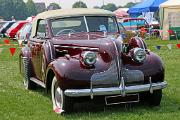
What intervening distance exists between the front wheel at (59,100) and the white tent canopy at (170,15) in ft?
70.2

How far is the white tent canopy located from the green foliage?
87578 millimetres

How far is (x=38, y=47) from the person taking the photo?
343 inches

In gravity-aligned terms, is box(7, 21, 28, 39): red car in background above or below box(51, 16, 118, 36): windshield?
below

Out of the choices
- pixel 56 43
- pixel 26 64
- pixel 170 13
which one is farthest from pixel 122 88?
pixel 170 13

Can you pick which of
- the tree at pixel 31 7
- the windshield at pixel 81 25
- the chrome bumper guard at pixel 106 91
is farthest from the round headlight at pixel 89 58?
the tree at pixel 31 7

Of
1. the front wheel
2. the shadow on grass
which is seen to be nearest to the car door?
the front wheel

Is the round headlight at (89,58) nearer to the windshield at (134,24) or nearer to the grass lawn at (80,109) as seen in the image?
the grass lawn at (80,109)

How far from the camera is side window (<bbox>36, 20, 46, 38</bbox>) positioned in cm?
880

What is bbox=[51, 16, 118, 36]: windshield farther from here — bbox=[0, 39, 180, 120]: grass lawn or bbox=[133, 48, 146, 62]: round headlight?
bbox=[133, 48, 146, 62]: round headlight

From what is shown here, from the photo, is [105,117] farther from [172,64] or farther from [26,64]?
[172,64]

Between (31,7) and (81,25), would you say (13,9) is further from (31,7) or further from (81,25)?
(81,25)

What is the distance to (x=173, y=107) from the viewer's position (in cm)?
737

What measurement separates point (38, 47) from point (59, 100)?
1.78m

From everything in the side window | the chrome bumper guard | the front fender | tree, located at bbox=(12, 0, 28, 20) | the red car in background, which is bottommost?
tree, located at bbox=(12, 0, 28, 20)
